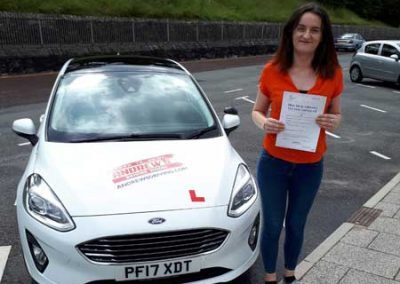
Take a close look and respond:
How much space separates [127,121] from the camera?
3877mm

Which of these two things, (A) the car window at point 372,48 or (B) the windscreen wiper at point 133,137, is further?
(A) the car window at point 372,48

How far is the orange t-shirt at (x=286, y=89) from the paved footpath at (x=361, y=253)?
1079mm

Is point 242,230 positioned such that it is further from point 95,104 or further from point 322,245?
point 95,104

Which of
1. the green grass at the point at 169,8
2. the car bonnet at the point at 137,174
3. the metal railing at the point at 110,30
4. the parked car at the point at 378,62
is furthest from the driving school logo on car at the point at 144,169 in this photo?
the green grass at the point at 169,8

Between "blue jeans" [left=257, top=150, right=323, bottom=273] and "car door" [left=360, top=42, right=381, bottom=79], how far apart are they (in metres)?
14.6

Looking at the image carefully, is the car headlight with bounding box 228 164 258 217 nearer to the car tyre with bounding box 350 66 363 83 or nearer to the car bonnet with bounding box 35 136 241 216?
the car bonnet with bounding box 35 136 241 216

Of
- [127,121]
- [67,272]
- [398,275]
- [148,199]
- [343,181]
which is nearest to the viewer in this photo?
[67,272]

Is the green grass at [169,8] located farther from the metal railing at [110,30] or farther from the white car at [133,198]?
the white car at [133,198]

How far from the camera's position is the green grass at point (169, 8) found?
21.0 meters

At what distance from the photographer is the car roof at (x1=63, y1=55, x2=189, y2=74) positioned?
4.53m

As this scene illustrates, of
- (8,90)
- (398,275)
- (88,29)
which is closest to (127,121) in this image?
(398,275)

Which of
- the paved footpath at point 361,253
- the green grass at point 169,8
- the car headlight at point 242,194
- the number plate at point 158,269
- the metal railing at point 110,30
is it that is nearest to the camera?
the number plate at point 158,269

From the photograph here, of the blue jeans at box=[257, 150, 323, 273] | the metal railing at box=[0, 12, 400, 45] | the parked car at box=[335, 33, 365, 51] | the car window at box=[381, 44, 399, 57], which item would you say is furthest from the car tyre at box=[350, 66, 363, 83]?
the parked car at box=[335, 33, 365, 51]

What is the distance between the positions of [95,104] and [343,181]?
3.55m
